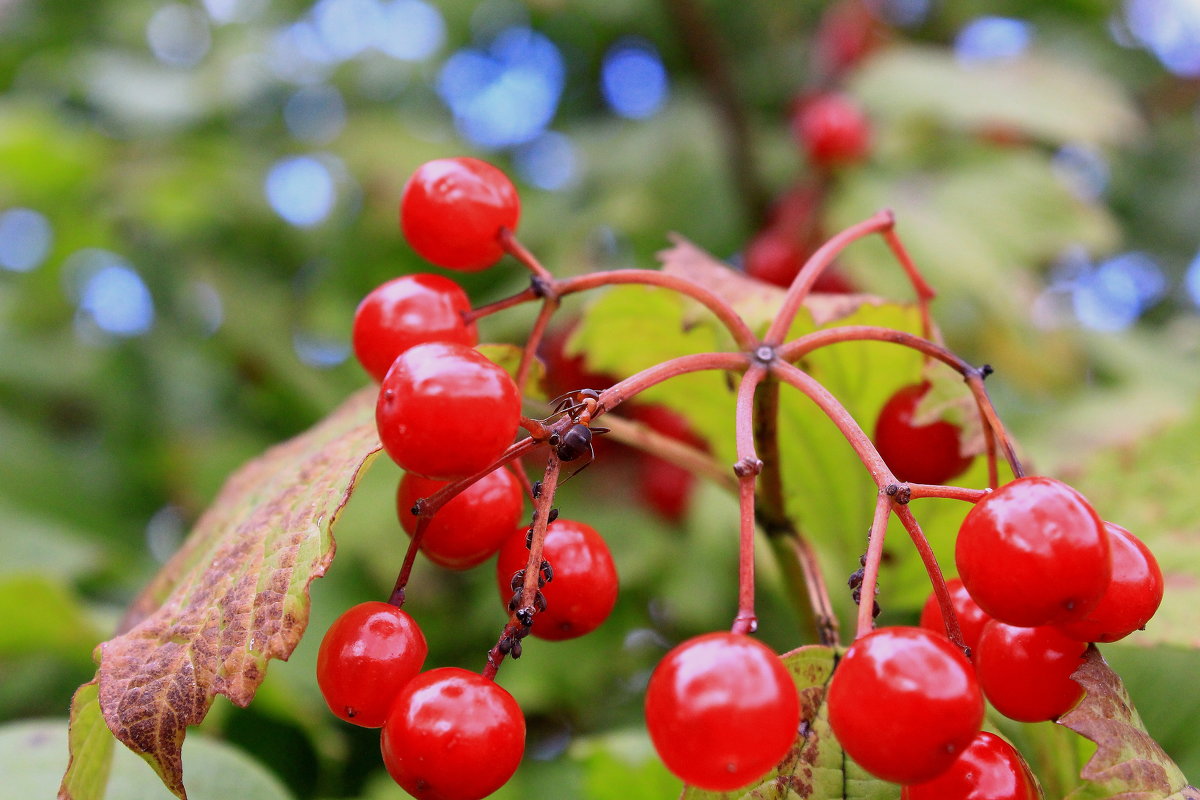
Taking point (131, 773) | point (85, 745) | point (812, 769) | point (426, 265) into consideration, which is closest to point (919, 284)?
point (812, 769)

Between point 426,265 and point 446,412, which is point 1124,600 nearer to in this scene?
point 446,412

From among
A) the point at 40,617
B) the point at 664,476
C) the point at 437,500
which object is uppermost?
the point at 437,500

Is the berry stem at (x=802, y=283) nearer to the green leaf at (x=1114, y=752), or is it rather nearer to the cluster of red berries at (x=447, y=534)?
the cluster of red berries at (x=447, y=534)

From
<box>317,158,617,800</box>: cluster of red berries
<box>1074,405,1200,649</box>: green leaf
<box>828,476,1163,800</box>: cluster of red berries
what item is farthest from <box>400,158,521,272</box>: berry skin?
<box>1074,405,1200,649</box>: green leaf

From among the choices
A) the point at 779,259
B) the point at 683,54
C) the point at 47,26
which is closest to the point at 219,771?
the point at 779,259

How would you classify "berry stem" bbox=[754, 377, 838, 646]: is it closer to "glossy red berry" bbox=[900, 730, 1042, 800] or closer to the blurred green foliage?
"glossy red berry" bbox=[900, 730, 1042, 800]

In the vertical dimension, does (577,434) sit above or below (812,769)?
above
